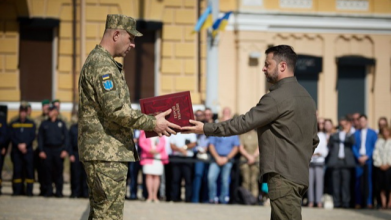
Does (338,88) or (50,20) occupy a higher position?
(50,20)

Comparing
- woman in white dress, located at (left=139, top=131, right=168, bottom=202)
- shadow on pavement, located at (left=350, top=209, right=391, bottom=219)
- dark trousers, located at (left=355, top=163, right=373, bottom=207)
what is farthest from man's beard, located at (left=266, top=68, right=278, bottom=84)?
dark trousers, located at (left=355, top=163, right=373, bottom=207)

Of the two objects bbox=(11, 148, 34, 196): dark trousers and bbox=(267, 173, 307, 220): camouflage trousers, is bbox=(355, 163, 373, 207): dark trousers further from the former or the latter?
bbox=(267, 173, 307, 220): camouflage trousers

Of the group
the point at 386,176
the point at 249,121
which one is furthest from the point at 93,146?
the point at 386,176

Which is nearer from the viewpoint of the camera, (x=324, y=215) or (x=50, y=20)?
(x=324, y=215)

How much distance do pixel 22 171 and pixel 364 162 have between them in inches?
300

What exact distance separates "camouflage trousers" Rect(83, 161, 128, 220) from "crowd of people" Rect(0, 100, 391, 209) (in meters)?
10.0

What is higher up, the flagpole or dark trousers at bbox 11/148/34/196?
the flagpole

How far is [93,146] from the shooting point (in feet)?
25.2

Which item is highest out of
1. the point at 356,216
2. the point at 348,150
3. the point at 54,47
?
the point at 54,47

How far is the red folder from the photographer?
324 inches

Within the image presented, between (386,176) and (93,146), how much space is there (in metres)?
11.9

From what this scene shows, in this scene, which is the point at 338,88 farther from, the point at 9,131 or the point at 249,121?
the point at 249,121

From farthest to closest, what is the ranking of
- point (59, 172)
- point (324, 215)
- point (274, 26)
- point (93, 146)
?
point (274, 26), point (59, 172), point (324, 215), point (93, 146)

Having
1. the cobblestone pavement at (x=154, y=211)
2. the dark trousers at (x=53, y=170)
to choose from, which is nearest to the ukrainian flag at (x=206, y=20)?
the dark trousers at (x=53, y=170)
